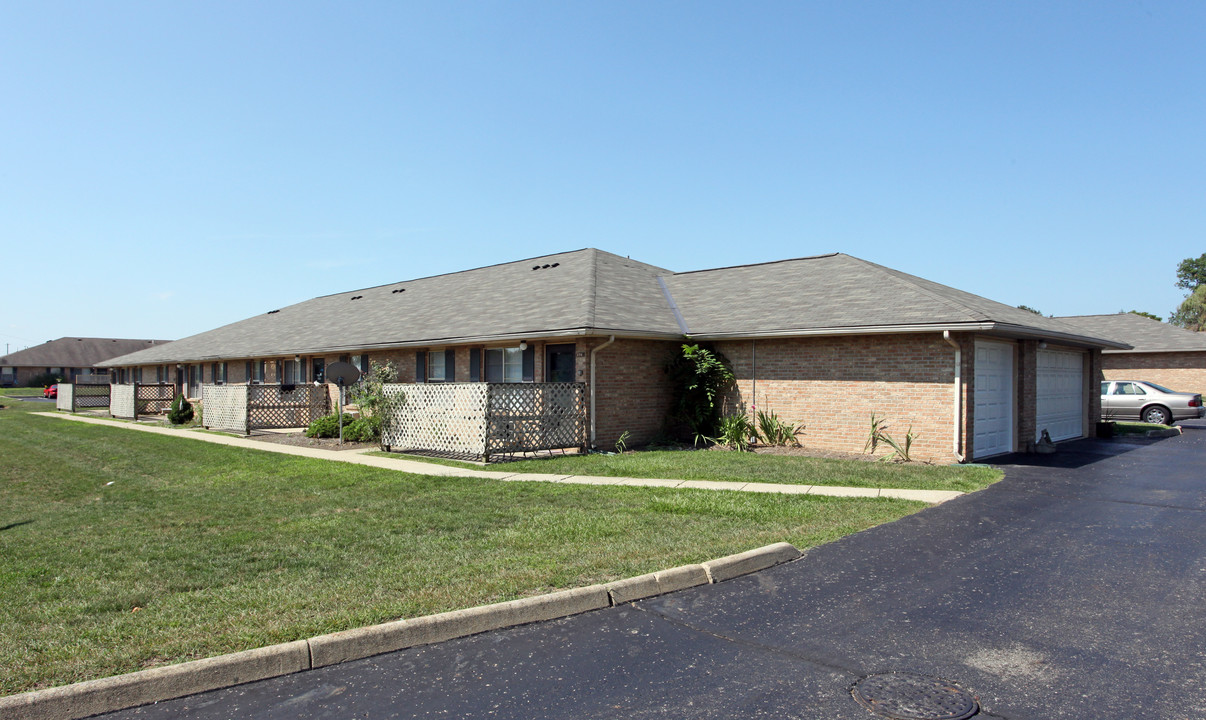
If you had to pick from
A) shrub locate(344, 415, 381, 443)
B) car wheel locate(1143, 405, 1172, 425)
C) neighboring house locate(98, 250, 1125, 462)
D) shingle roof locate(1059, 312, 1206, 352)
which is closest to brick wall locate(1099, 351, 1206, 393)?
shingle roof locate(1059, 312, 1206, 352)

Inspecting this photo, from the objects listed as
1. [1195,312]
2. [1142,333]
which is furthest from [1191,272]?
[1142,333]

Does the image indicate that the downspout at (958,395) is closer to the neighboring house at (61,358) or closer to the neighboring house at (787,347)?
the neighboring house at (787,347)

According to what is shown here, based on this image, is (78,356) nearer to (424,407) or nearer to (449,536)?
(424,407)

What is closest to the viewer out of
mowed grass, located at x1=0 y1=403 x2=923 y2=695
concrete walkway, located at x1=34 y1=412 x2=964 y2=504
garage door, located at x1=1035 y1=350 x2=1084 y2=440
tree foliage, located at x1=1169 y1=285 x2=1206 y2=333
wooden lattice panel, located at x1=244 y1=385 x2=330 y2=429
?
mowed grass, located at x1=0 y1=403 x2=923 y2=695

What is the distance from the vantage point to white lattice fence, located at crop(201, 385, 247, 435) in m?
23.1

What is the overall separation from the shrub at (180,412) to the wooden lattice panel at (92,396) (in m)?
15.7

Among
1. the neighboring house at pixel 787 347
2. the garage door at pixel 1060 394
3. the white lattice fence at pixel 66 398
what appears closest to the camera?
the neighboring house at pixel 787 347

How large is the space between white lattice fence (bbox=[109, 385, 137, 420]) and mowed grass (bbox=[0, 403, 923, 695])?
837 inches

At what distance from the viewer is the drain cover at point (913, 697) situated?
3945mm

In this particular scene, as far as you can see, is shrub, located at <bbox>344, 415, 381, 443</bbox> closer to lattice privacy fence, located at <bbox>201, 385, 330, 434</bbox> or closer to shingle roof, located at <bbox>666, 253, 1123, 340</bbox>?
lattice privacy fence, located at <bbox>201, 385, 330, 434</bbox>

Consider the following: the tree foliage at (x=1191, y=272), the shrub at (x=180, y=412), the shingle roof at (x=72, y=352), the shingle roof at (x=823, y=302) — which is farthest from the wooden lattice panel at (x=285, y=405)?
the tree foliage at (x=1191, y=272)

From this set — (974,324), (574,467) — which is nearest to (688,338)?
(574,467)

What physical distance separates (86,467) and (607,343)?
1087cm

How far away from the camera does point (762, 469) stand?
13.0m
